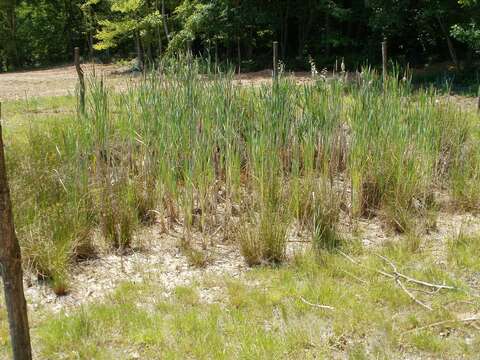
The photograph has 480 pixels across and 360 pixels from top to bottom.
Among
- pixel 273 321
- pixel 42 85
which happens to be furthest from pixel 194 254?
pixel 42 85

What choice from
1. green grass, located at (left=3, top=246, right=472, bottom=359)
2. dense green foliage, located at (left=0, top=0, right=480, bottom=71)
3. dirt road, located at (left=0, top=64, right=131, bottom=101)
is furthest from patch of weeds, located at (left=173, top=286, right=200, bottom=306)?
dense green foliage, located at (left=0, top=0, right=480, bottom=71)

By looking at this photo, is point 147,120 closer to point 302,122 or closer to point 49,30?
point 302,122

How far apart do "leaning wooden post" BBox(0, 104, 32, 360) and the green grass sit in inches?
23.9

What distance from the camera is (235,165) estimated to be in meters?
4.41

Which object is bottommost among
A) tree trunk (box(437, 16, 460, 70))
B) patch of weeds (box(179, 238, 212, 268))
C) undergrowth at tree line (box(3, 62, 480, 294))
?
patch of weeds (box(179, 238, 212, 268))

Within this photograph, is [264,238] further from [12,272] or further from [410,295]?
A: [12,272]

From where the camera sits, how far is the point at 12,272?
91.0 inches

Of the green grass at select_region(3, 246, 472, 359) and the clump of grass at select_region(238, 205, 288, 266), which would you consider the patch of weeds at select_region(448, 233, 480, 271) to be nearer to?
the green grass at select_region(3, 246, 472, 359)

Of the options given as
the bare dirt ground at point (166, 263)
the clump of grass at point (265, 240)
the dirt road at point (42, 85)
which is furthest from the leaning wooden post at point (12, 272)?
the dirt road at point (42, 85)

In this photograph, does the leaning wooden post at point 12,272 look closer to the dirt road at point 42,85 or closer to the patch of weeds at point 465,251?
the patch of weeds at point 465,251

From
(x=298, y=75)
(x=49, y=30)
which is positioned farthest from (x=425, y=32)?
(x=49, y=30)

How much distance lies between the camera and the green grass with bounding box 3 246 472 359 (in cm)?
301

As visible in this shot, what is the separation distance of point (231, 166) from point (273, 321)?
4.83ft

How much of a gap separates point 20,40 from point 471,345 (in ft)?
72.7
